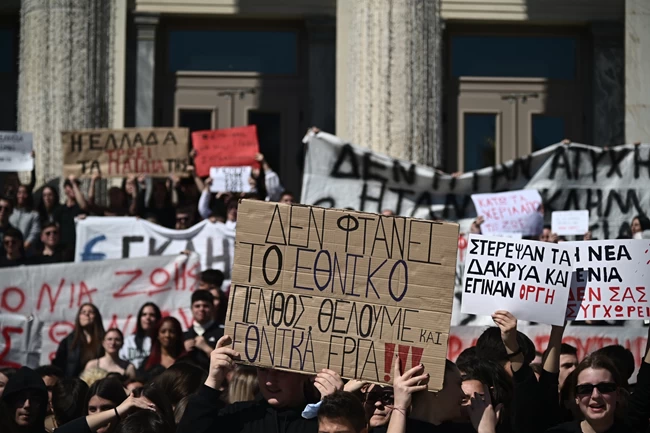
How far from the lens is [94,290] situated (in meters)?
12.9

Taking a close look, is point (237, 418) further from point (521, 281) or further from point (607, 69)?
point (607, 69)

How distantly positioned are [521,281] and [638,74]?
10336 millimetres

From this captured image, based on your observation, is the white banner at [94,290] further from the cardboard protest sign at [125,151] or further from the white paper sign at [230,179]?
the cardboard protest sign at [125,151]

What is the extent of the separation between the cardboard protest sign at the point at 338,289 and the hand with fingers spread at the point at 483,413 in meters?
0.33

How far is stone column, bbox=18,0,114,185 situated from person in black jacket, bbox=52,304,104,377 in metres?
5.20

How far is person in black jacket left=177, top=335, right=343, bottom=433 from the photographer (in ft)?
19.8

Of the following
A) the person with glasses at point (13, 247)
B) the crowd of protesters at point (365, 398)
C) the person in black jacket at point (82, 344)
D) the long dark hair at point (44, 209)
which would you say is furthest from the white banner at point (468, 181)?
the crowd of protesters at point (365, 398)

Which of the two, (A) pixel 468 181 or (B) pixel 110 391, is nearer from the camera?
(B) pixel 110 391

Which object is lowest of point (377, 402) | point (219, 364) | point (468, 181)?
point (377, 402)

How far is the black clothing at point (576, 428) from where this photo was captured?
641 centimetres

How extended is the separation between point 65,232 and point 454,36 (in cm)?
792

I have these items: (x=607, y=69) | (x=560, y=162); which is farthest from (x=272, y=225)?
(x=607, y=69)

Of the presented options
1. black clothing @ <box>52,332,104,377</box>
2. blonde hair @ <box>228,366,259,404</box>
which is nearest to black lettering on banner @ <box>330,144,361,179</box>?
black clothing @ <box>52,332,104,377</box>

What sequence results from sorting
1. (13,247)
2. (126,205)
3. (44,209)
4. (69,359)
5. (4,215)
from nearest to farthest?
(69,359), (13,247), (4,215), (44,209), (126,205)
